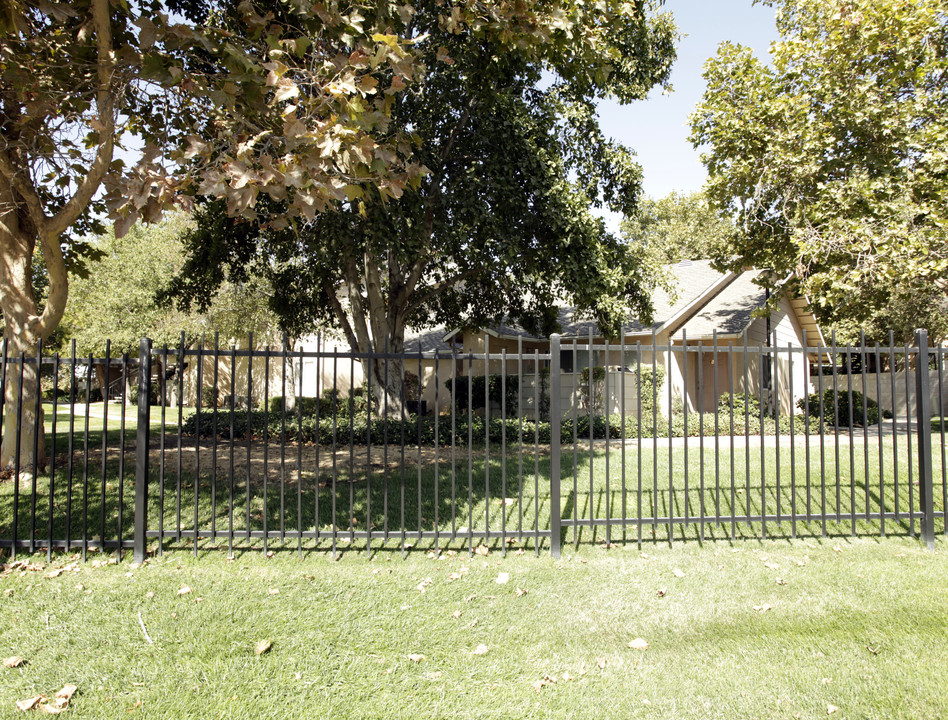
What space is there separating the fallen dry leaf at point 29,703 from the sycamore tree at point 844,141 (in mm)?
10906

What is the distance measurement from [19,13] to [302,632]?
6553mm

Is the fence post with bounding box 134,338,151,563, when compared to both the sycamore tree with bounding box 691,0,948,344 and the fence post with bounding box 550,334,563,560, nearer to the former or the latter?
the fence post with bounding box 550,334,563,560

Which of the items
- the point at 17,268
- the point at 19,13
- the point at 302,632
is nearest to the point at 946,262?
the point at 302,632

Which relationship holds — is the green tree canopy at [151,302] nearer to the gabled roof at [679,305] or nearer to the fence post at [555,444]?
the gabled roof at [679,305]

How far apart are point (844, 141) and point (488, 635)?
44.4ft

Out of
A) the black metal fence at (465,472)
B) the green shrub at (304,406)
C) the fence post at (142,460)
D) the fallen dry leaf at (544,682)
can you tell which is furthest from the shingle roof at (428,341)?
the fallen dry leaf at (544,682)

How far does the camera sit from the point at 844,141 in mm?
13281

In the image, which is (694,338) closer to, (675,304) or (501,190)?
(675,304)

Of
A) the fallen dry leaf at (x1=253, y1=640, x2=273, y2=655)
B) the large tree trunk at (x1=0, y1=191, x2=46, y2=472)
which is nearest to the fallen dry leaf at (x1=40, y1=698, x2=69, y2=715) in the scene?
the fallen dry leaf at (x1=253, y1=640, x2=273, y2=655)

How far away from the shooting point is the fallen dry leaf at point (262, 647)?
4.08 m

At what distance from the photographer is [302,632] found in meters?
4.38

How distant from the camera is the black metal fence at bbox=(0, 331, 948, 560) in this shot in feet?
19.0

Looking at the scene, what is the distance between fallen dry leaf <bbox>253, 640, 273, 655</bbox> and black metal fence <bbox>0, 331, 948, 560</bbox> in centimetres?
119

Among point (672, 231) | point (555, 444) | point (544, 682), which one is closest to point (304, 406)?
point (555, 444)
